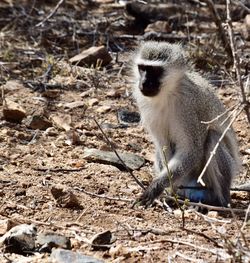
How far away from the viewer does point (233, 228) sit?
16.3ft

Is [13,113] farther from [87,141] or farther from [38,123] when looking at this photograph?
[87,141]

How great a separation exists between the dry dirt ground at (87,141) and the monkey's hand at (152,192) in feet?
0.22

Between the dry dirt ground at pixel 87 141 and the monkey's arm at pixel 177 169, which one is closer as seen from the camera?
the dry dirt ground at pixel 87 141

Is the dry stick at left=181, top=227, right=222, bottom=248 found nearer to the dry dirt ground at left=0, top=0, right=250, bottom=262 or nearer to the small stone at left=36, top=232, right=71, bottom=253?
the dry dirt ground at left=0, top=0, right=250, bottom=262

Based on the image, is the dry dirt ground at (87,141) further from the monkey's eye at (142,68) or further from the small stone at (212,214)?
the monkey's eye at (142,68)

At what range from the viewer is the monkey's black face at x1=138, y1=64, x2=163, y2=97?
19.7 feet

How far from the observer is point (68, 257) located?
167 inches

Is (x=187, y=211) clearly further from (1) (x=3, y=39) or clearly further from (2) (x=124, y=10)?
(2) (x=124, y=10)

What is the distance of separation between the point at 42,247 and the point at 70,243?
169 mm

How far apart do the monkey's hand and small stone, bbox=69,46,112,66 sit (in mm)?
3064

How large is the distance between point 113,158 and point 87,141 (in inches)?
25.0

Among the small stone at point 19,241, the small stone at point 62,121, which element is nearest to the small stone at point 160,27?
the small stone at point 62,121

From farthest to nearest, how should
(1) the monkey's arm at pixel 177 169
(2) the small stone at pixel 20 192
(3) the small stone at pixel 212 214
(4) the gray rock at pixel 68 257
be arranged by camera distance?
(1) the monkey's arm at pixel 177 169, (2) the small stone at pixel 20 192, (3) the small stone at pixel 212 214, (4) the gray rock at pixel 68 257

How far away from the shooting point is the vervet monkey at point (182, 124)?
591 cm
